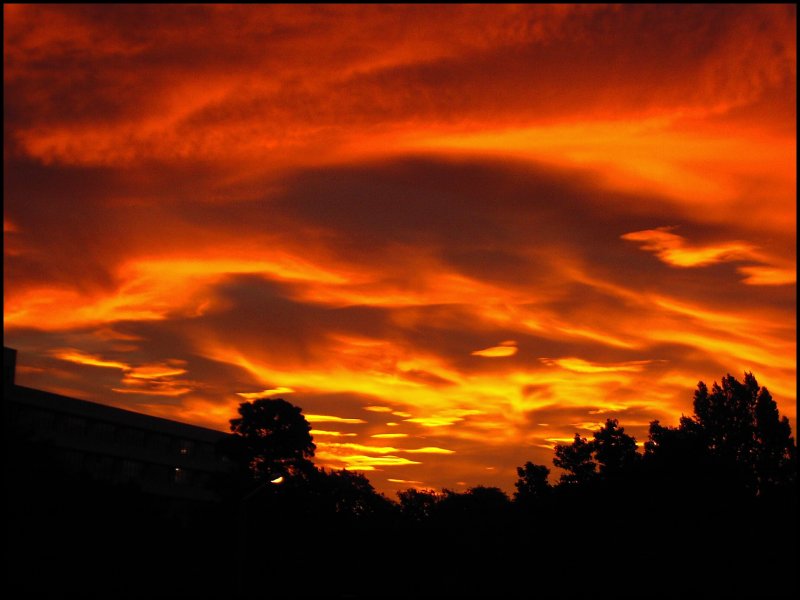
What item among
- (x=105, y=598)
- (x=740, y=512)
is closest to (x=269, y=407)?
(x=105, y=598)

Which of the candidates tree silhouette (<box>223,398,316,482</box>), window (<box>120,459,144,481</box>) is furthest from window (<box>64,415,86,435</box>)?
tree silhouette (<box>223,398,316,482</box>)

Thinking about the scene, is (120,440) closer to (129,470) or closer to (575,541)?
(129,470)

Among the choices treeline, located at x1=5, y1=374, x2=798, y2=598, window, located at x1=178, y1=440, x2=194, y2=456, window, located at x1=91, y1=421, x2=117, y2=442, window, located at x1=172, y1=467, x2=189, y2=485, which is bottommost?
treeline, located at x1=5, y1=374, x2=798, y2=598

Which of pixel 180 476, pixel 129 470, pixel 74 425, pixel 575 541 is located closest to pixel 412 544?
pixel 575 541

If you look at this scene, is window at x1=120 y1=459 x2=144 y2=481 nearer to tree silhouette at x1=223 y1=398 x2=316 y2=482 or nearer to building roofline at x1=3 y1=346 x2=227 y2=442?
building roofline at x1=3 y1=346 x2=227 y2=442

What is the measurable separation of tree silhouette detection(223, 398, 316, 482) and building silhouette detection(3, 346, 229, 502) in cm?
918

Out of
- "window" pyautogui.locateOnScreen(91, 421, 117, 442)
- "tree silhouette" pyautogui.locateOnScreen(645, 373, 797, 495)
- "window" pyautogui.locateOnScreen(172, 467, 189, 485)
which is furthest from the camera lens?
"window" pyautogui.locateOnScreen(172, 467, 189, 485)

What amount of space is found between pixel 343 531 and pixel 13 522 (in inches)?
790

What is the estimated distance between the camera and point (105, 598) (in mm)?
39000

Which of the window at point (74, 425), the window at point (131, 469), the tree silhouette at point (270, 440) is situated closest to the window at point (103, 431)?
the window at point (74, 425)

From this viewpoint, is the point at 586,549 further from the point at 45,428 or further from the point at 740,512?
the point at 45,428

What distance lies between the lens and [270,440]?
7050 centimetres

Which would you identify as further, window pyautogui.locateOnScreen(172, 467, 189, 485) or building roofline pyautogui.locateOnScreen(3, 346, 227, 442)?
window pyautogui.locateOnScreen(172, 467, 189, 485)

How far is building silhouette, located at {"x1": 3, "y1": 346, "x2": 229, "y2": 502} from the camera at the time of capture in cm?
8300
